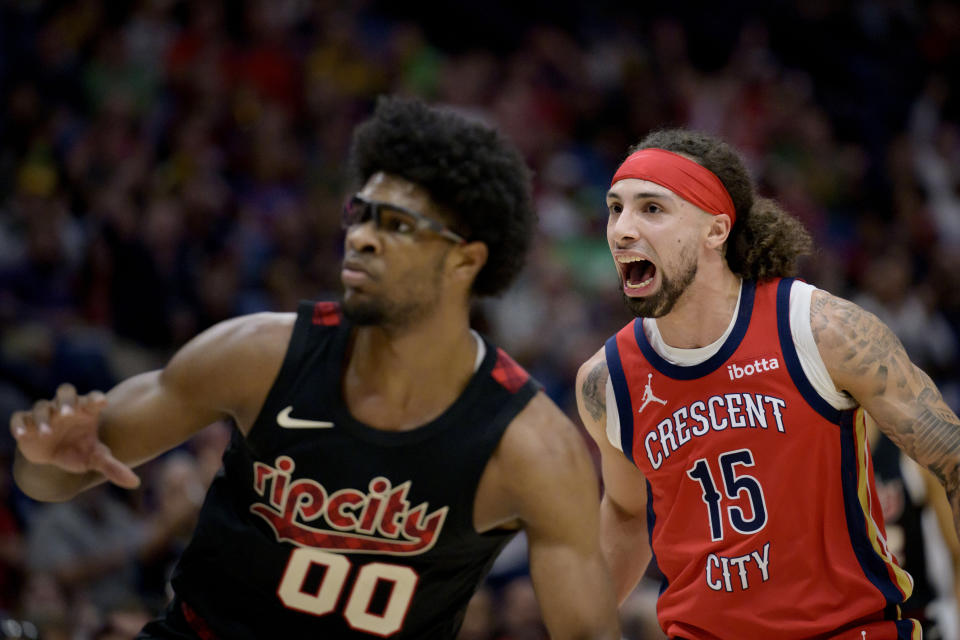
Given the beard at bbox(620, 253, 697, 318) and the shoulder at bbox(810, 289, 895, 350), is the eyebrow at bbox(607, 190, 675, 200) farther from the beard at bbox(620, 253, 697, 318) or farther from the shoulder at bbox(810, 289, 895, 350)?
the shoulder at bbox(810, 289, 895, 350)

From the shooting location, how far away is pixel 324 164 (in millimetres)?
9602

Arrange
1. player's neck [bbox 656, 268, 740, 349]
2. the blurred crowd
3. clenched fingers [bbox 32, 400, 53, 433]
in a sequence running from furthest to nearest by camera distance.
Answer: the blurred crowd < player's neck [bbox 656, 268, 740, 349] < clenched fingers [bbox 32, 400, 53, 433]

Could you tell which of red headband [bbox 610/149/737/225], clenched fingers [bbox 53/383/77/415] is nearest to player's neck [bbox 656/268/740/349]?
red headband [bbox 610/149/737/225]

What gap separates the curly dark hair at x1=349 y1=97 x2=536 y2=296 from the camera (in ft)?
11.4

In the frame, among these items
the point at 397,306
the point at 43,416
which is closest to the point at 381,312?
the point at 397,306

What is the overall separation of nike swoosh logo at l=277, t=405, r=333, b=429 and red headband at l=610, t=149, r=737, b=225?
4.06 feet

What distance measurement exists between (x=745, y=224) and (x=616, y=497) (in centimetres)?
106

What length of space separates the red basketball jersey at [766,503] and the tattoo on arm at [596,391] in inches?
9.9

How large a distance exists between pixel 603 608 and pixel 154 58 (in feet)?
25.2

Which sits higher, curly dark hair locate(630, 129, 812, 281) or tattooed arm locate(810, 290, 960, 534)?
curly dark hair locate(630, 129, 812, 281)

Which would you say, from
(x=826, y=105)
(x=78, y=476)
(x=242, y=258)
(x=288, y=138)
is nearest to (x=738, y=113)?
(x=826, y=105)

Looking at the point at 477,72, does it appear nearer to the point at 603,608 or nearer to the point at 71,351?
the point at 71,351

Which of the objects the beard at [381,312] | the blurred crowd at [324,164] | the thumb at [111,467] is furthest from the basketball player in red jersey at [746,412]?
the blurred crowd at [324,164]

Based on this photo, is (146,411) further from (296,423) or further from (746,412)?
(746,412)
